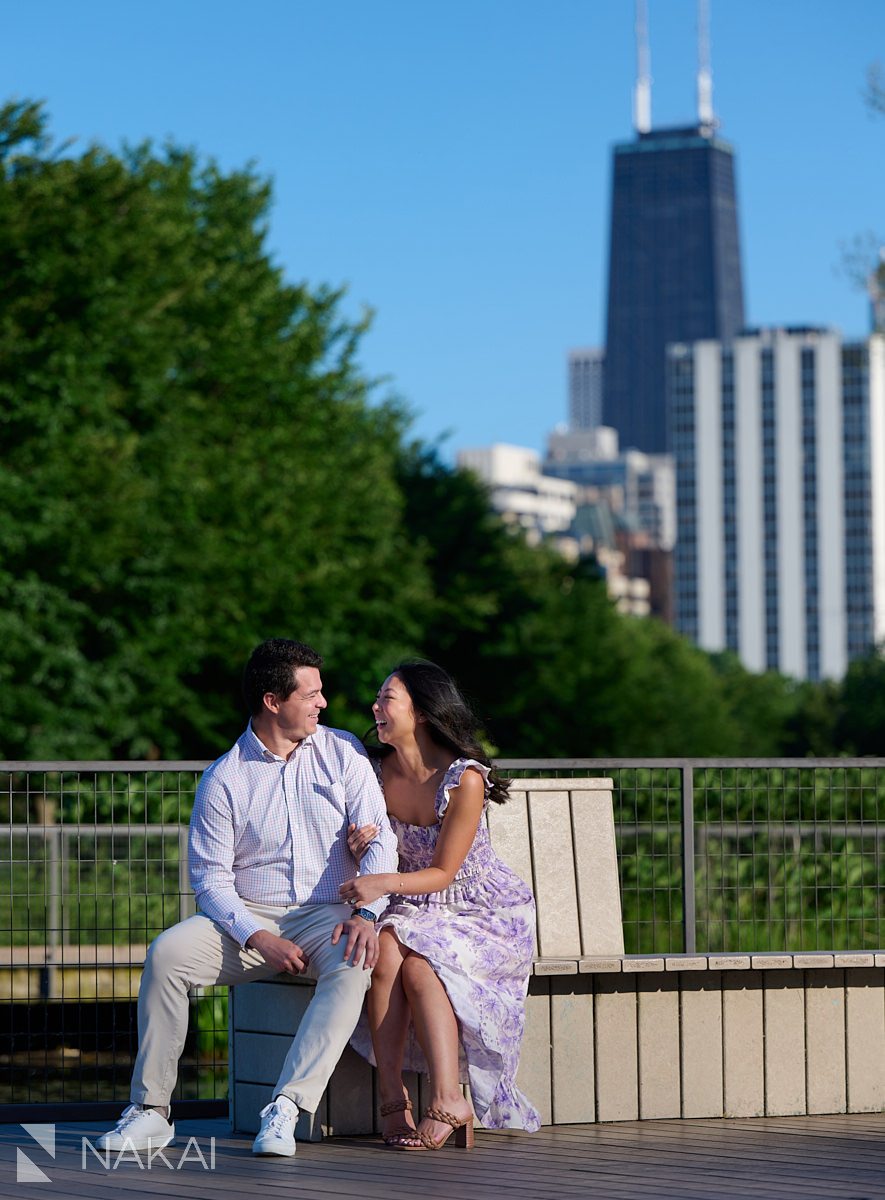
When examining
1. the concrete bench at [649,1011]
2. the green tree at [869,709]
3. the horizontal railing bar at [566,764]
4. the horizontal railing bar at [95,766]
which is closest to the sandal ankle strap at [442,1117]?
the concrete bench at [649,1011]

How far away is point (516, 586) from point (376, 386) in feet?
18.8

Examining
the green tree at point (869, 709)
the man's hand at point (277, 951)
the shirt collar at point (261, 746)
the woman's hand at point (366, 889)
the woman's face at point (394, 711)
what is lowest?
the man's hand at point (277, 951)

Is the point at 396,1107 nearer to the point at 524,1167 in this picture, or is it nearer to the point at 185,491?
the point at 524,1167

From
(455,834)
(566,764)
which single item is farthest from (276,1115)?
(566,764)

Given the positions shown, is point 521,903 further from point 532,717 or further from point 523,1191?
point 532,717

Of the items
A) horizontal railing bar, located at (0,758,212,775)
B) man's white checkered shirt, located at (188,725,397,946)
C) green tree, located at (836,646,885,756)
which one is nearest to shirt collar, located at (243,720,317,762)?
man's white checkered shirt, located at (188,725,397,946)

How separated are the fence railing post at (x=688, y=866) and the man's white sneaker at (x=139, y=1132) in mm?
2108

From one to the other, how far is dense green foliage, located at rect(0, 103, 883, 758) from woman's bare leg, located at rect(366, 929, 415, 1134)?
17.5m

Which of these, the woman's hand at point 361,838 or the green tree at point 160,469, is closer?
the woman's hand at point 361,838

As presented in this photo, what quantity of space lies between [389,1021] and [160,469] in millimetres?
20844

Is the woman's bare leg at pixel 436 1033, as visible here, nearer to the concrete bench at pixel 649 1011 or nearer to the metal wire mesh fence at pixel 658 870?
the concrete bench at pixel 649 1011

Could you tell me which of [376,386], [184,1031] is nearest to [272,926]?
[184,1031]

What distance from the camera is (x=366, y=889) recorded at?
5.48 meters

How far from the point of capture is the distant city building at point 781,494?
175375 mm
